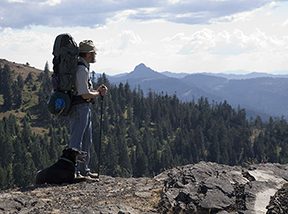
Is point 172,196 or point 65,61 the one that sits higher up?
point 65,61

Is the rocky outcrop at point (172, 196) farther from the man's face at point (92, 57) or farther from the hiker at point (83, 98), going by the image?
the man's face at point (92, 57)

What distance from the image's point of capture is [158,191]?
946 cm

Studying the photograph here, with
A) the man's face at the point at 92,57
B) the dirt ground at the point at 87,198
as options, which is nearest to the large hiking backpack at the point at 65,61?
the man's face at the point at 92,57

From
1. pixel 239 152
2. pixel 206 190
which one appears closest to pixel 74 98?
pixel 206 190

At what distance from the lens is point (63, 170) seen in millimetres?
10102

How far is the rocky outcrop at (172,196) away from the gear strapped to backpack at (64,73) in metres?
2.45

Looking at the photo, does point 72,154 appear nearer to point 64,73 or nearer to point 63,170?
point 63,170

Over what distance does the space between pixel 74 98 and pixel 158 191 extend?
378cm

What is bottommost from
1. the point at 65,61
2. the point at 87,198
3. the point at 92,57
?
the point at 87,198

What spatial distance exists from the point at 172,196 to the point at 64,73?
4819mm

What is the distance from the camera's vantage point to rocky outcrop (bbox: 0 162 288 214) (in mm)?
7630

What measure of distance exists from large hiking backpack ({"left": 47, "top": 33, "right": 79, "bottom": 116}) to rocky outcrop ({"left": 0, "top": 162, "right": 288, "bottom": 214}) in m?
2.45

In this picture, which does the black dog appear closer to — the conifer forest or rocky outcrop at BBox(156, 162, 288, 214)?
rocky outcrop at BBox(156, 162, 288, 214)

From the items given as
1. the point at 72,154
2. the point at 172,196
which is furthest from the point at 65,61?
the point at 172,196
